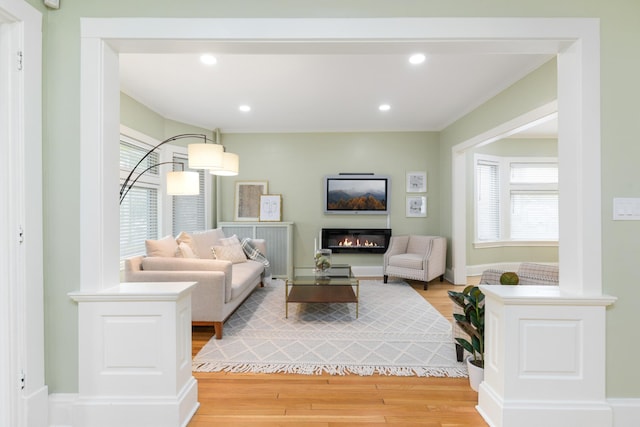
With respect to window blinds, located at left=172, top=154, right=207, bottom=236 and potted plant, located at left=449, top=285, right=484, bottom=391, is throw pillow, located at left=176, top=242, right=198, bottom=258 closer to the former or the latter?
window blinds, located at left=172, top=154, right=207, bottom=236

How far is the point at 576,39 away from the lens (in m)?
1.75

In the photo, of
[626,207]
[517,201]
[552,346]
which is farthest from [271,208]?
[517,201]

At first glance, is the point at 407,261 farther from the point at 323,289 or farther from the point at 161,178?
the point at 161,178

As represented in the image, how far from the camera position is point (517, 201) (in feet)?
20.1

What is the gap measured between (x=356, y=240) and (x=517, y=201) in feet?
11.1

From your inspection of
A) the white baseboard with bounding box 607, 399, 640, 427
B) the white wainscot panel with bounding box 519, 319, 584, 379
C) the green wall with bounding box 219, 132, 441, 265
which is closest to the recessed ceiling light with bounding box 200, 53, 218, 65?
the green wall with bounding box 219, 132, 441, 265

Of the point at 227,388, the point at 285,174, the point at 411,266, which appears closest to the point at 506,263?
the point at 411,266

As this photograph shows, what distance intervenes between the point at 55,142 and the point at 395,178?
16.5 ft

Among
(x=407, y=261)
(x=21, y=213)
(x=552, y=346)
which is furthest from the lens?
(x=407, y=261)

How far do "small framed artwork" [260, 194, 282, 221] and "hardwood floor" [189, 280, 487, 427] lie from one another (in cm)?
356

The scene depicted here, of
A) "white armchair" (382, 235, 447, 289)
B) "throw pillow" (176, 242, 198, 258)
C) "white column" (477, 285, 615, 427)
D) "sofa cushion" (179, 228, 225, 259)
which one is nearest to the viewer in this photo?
"white column" (477, 285, 615, 427)

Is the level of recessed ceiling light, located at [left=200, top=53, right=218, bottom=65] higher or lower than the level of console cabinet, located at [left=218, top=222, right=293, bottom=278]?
higher

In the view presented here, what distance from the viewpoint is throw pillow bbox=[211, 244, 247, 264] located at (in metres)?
4.32

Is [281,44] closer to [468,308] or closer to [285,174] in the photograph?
[468,308]
